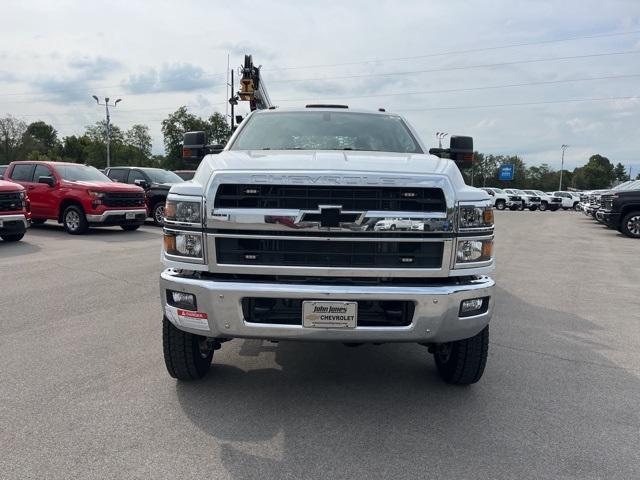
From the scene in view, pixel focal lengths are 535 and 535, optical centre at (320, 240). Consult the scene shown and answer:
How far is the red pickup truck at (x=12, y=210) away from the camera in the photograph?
11.1 m

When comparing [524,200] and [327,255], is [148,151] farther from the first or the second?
[327,255]

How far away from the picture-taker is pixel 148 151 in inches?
3866

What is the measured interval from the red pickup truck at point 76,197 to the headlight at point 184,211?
A: 35.5 ft

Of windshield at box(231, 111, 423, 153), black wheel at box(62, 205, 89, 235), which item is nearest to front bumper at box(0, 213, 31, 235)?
black wheel at box(62, 205, 89, 235)

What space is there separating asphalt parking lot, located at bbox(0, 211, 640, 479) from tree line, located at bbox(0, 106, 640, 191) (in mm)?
57722

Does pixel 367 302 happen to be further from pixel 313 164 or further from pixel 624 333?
pixel 624 333

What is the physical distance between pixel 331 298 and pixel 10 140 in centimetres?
9328

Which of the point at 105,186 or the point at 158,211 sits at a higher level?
the point at 105,186

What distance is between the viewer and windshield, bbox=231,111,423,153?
15.1ft

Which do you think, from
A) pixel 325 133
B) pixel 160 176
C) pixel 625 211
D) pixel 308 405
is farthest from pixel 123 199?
pixel 625 211

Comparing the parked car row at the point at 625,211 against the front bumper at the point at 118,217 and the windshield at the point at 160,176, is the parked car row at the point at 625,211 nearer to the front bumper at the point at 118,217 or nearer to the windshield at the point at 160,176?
the windshield at the point at 160,176

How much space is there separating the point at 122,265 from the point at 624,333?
7274 millimetres

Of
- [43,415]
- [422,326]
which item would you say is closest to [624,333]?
[422,326]

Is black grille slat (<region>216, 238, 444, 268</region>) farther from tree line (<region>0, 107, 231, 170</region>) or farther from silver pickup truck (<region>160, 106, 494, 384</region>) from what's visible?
tree line (<region>0, 107, 231, 170</region>)
